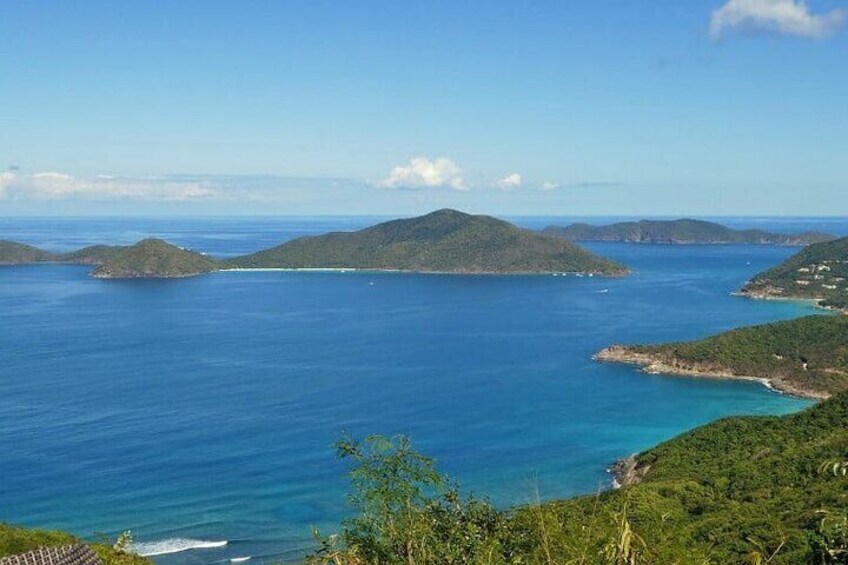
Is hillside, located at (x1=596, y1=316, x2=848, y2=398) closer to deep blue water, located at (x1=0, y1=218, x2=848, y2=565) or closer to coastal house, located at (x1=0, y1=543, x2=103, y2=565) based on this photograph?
deep blue water, located at (x1=0, y1=218, x2=848, y2=565)

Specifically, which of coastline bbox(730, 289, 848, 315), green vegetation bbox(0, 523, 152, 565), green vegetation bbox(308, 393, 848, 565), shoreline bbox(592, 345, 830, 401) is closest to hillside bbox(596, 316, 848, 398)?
shoreline bbox(592, 345, 830, 401)

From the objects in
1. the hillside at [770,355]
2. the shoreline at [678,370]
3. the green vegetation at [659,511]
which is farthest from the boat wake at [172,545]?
the hillside at [770,355]

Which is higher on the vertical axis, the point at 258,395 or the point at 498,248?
the point at 498,248

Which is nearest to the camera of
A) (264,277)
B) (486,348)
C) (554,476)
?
(554,476)

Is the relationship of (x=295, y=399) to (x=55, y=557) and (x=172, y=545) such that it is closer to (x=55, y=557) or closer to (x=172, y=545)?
(x=172, y=545)

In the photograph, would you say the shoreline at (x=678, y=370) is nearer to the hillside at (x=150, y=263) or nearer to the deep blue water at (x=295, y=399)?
the deep blue water at (x=295, y=399)

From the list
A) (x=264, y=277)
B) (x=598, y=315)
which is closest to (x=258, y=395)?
(x=598, y=315)

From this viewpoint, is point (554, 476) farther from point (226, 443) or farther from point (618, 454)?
point (226, 443)
